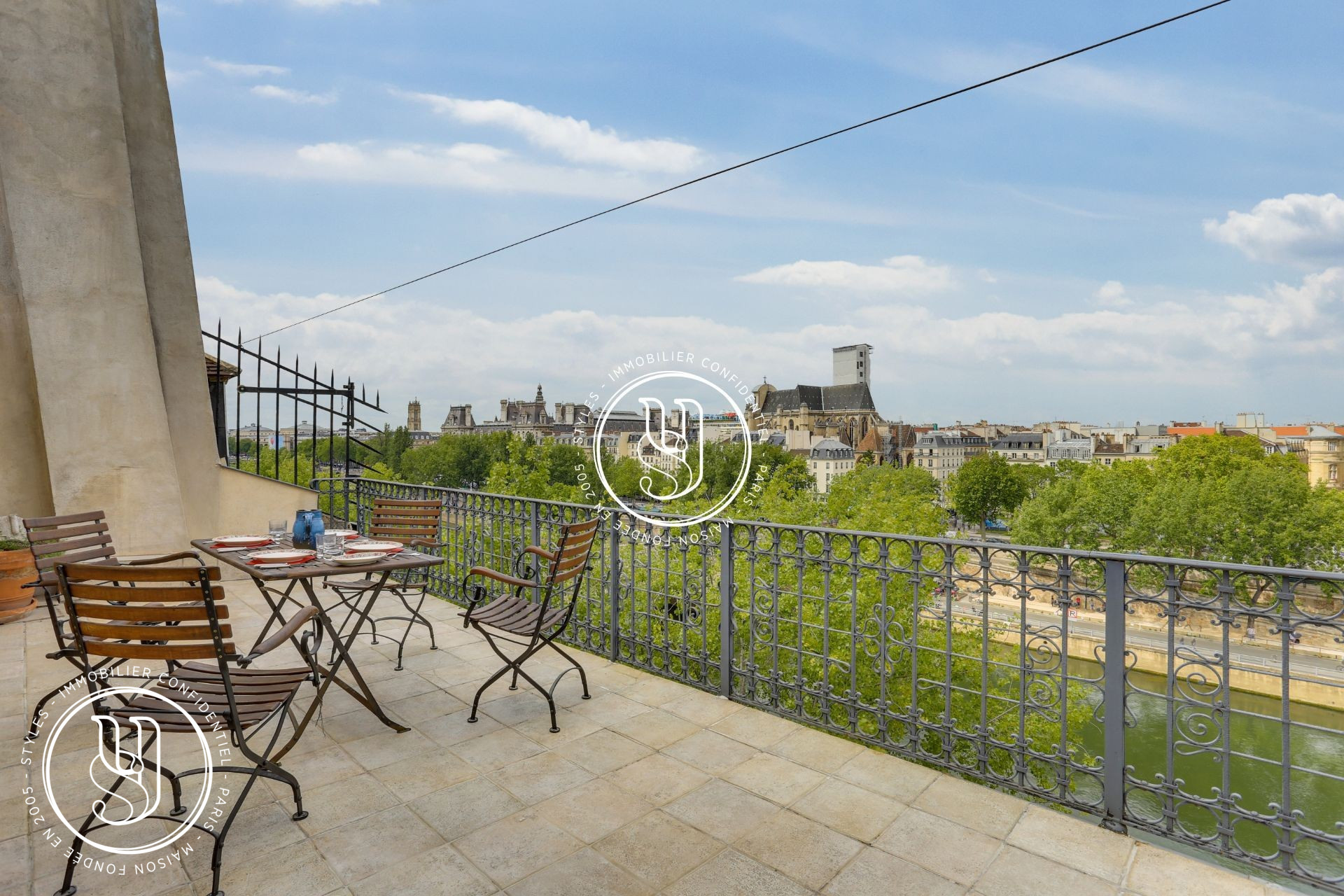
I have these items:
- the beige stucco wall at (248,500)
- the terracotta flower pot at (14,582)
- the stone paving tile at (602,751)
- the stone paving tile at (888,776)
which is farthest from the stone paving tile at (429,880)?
the beige stucco wall at (248,500)

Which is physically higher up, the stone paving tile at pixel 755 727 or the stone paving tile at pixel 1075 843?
the stone paving tile at pixel 1075 843

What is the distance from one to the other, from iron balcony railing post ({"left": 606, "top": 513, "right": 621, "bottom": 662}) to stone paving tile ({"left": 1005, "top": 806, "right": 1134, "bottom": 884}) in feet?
7.92

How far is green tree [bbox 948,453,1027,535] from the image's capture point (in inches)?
2274

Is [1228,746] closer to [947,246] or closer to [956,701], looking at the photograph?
[956,701]

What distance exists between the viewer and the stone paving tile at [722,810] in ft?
7.84

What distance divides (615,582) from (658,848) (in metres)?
2.05

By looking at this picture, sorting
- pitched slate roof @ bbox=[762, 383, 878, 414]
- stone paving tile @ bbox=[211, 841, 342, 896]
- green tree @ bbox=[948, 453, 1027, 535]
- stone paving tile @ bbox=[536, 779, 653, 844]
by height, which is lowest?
green tree @ bbox=[948, 453, 1027, 535]

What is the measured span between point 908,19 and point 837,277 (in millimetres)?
69229

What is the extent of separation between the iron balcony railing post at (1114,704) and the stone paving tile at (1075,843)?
9cm

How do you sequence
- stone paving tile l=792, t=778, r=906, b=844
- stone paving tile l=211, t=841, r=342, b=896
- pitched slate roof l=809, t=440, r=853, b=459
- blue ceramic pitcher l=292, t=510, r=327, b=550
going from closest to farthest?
stone paving tile l=211, t=841, r=342, b=896 < stone paving tile l=792, t=778, r=906, b=844 < blue ceramic pitcher l=292, t=510, r=327, b=550 < pitched slate roof l=809, t=440, r=853, b=459

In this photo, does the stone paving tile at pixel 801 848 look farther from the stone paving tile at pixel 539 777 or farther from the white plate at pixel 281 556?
the white plate at pixel 281 556

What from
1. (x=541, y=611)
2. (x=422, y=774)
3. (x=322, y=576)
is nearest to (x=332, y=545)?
(x=322, y=576)

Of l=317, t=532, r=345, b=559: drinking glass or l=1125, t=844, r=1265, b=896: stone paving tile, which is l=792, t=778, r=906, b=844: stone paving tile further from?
l=317, t=532, r=345, b=559: drinking glass
